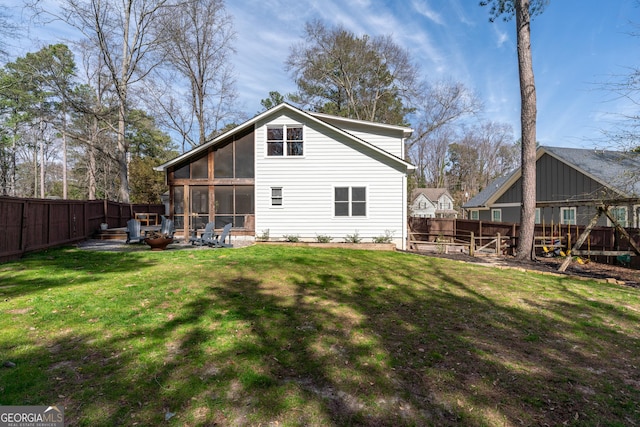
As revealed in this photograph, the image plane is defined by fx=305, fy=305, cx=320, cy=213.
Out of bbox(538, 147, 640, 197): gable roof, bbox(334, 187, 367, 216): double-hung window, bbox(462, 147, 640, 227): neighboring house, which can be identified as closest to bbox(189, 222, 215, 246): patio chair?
bbox(334, 187, 367, 216): double-hung window

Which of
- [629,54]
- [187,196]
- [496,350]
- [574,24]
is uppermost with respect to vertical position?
[574,24]

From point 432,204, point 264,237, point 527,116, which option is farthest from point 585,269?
point 432,204

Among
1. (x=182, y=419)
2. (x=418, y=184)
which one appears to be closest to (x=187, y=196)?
(x=182, y=419)

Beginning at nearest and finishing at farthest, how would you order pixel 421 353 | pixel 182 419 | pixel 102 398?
pixel 182 419 < pixel 102 398 < pixel 421 353

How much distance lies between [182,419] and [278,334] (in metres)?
1.67

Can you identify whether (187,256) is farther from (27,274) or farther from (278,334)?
(278,334)

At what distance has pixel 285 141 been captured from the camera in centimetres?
1445

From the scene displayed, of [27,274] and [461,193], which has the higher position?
[461,193]

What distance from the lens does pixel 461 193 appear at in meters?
61.6

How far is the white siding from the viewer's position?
14109 millimetres

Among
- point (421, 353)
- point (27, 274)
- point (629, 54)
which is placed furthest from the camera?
point (629, 54)

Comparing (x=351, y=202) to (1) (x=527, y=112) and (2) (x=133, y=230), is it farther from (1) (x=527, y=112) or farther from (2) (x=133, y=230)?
(2) (x=133, y=230)

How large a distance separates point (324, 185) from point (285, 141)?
9.18ft

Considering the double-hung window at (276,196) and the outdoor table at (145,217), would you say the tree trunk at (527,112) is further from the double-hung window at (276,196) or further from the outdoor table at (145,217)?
the outdoor table at (145,217)
